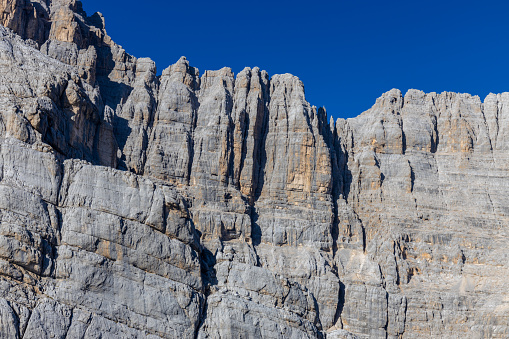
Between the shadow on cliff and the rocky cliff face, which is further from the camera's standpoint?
the shadow on cliff

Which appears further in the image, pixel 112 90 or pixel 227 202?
pixel 112 90

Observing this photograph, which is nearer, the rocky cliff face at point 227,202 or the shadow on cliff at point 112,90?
the rocky cliff face at point 227,202

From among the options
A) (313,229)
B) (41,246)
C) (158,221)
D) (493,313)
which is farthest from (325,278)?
(41,246)

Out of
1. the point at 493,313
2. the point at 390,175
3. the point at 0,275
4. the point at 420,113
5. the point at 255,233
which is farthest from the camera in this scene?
the point at 420,113

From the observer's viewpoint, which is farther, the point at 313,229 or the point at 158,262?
the point at 313,229

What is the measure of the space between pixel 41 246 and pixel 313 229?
45265 millimetres

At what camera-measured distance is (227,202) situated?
86125mm

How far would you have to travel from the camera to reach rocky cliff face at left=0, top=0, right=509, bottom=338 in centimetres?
4831

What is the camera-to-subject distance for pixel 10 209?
46.4 metres

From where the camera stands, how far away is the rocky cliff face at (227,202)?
4831 centimetres

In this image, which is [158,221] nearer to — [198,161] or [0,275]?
[0,275]

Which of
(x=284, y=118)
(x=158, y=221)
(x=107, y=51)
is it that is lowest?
(x=158, y=221)

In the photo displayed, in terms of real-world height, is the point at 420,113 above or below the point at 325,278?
above

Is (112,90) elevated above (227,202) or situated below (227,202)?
above
